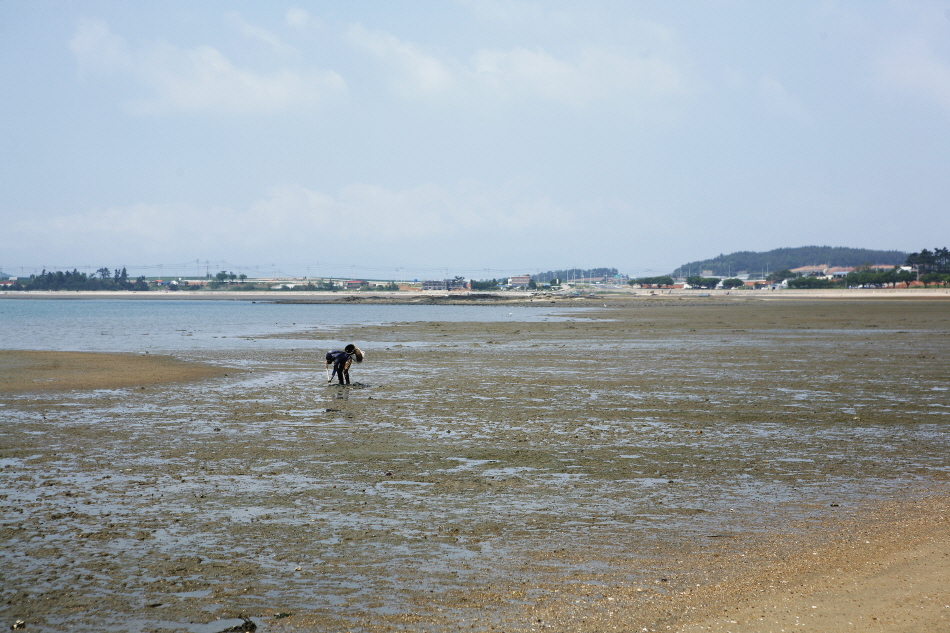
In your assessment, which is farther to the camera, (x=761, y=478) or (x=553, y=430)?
(x=553, y=430)

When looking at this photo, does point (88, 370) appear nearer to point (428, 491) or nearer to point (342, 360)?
point (342, 360)

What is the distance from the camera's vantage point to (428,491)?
10.3m

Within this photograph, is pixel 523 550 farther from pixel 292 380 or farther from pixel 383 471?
pixel 292 380

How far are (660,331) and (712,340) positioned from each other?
846cm

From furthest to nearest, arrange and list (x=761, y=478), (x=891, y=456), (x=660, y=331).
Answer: (x=660, y=331)
(x=891, y=456)
(x=761, y=478)

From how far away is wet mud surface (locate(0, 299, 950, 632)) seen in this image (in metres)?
6.78

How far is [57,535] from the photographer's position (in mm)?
8375

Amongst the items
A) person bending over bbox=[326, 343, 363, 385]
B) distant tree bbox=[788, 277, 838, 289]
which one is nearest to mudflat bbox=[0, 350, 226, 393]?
person bending over bbox=[326, 343, 363, 385]

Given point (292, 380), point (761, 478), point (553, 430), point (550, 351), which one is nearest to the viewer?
point (761, 478)

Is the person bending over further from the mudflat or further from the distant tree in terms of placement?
the distant tree

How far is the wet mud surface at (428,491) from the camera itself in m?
6.78

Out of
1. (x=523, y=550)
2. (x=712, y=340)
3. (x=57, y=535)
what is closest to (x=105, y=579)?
(x=57, y=535)

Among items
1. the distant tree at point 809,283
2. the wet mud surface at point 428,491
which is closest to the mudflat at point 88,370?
the wet mud surface at point 428,491

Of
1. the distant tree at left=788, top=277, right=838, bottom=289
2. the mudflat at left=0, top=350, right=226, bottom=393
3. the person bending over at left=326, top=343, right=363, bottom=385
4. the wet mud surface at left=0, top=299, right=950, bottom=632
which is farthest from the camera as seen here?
the distant tree at left=788, top=277, right=838, bottom=289
